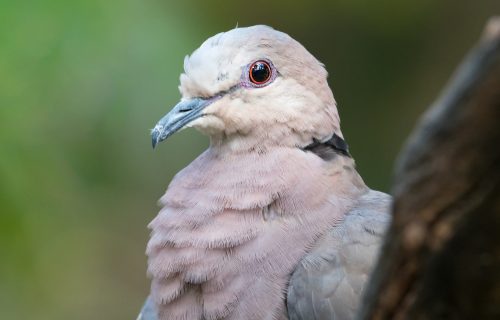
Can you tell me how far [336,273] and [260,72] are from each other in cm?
77

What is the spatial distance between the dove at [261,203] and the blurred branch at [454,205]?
3.45 ft

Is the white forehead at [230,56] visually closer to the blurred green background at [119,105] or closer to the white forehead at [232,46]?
the white forehead at [232,46]

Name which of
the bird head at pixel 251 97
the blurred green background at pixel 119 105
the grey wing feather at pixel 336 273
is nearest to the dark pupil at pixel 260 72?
the bird head at pixel 251 97

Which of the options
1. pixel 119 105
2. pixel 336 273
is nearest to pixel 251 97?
pixel 336 273

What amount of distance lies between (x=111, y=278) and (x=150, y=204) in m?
0.55

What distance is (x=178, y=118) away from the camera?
9.45 ft

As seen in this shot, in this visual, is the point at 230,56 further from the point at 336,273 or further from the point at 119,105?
the point at 119,105

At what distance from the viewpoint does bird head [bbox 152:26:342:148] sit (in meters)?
2.93

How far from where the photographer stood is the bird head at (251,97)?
9.61ft

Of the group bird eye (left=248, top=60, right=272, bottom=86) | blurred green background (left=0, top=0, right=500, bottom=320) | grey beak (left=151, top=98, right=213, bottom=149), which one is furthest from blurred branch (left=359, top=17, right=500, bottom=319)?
blurred green background (left=0, top=0, right=500, bottom=320)

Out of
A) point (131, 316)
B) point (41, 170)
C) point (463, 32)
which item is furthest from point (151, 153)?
point (463, 32)

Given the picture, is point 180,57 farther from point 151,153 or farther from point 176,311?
point 176,311

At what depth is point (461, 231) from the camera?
1425mm

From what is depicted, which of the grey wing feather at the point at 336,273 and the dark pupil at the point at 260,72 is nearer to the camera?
the grey wing feather at the point at 336,273
